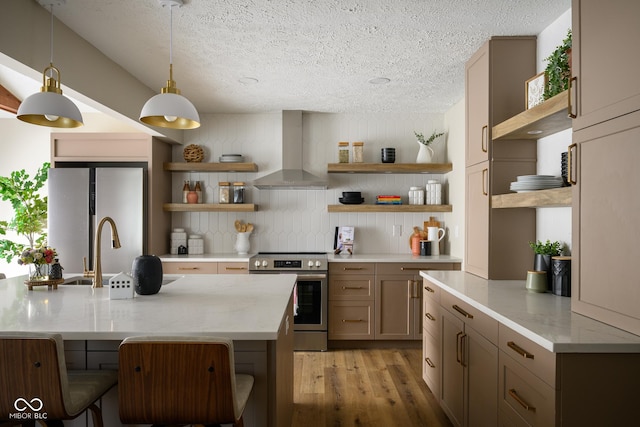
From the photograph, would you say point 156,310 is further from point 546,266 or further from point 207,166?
point 207,166

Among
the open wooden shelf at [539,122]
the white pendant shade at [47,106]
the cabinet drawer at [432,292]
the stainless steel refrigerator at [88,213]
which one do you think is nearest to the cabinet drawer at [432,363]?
the cabinet drawer at [432,292]

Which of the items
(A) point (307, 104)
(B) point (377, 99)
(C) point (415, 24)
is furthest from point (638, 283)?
(A) point (307, 104)

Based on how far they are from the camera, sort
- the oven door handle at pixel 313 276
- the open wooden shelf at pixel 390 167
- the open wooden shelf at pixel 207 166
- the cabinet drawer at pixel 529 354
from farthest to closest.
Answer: the open wooden shelf at pixel 207 166 → the open wooden shelf at pixel 390 167 → the oven door handle at pixel 313 276 → the cabinet drawer at pixel 529 354

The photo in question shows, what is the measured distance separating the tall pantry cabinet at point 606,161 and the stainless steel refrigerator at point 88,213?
3844mm

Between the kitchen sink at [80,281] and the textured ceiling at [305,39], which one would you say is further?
the kitchen sink at [80,281]

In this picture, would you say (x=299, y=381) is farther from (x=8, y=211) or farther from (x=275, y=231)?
(x=8, y=211)

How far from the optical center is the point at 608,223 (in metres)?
1.67

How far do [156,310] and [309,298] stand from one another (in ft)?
8.42

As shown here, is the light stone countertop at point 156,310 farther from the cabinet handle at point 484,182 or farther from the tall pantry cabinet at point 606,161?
the cabinet handle at point 484,182

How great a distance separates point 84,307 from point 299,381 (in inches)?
78.9

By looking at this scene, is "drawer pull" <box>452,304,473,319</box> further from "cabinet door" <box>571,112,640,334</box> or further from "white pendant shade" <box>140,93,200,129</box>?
"white pendant shade" <box>140,93,200,129</box>

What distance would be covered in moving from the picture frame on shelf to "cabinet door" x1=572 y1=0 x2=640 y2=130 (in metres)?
0.44

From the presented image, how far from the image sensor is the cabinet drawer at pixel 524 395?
155 cm

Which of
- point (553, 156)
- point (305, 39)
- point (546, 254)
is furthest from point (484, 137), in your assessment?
point (305, 39)
